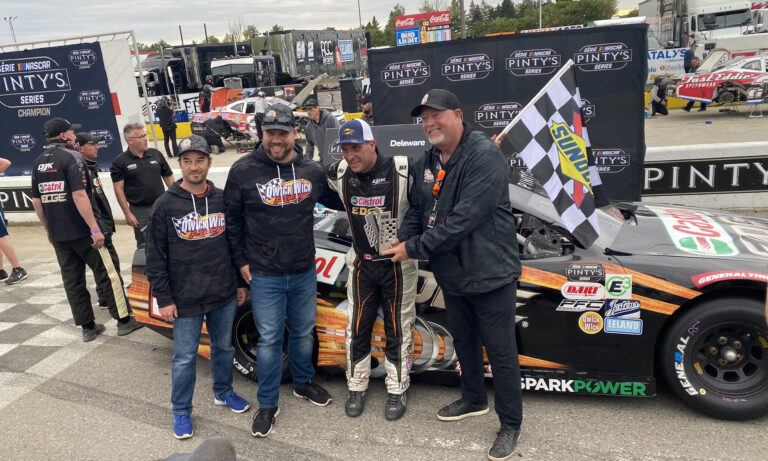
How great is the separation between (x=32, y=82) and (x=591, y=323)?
10.1 meters

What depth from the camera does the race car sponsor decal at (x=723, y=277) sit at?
2.83 meters

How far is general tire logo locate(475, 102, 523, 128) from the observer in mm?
Answer: 7133

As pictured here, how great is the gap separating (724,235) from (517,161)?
3715 mm

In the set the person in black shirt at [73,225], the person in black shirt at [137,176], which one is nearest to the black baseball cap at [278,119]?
the person in black shirt at [73,225]

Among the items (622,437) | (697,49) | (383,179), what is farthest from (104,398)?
(697,49)

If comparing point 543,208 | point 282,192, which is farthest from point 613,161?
point 282,192

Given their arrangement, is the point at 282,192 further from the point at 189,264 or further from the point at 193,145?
the point at 189,264

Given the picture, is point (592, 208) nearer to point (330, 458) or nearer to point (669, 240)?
point (669, 240)

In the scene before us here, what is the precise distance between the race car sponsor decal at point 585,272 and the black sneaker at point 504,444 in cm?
87

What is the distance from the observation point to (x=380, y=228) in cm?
304

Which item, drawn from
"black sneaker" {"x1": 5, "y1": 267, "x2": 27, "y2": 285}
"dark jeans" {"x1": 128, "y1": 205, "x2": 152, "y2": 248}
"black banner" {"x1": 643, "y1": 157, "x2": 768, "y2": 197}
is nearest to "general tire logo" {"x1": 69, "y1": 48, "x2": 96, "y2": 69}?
"black sneaker" {"x1": 5, "y1": 267, "x2": 27, "y2": 285}

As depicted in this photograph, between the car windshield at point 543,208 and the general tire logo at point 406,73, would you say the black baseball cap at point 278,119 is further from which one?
the general tire logo at point 406,73

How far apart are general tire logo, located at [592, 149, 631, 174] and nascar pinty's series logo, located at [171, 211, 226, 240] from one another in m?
5.12

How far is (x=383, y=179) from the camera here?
10.3 feet
